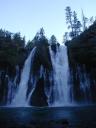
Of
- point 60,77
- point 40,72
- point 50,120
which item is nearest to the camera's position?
point 50,120

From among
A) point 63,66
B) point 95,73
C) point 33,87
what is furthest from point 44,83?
point 95,73

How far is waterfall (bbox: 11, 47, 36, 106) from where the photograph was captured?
5172 centimetres

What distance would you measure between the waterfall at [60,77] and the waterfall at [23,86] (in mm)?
4429

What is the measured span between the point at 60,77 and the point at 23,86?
6784 millimetres

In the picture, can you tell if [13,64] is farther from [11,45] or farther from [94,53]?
[94,53]

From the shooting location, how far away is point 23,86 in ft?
175

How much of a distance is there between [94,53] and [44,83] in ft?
35.2

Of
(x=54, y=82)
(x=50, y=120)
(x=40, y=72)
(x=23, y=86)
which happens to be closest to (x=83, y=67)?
(x=54, y=82)

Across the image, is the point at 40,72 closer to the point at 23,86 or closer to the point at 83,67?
the point at 23,86

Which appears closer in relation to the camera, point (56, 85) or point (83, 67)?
point (56, 85)

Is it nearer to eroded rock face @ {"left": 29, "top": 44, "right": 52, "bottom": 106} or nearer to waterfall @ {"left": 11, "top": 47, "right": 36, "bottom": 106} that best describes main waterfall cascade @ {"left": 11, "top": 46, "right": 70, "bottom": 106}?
waterfall @ {"left": 11, "top": 47, "right": 36, "bottom": 106}

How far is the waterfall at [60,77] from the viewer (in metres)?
51.0

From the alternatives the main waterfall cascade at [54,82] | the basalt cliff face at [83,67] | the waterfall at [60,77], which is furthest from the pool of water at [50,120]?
the basalt cliff face at [83,67]

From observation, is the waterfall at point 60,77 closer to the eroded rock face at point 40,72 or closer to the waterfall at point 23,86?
the eroded rock face at point 40,72
